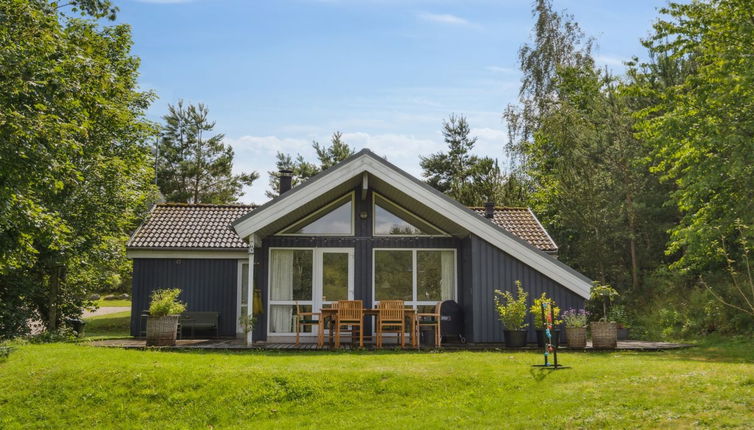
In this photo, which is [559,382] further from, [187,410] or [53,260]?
[53,260]

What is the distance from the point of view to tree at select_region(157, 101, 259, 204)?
3362 cm

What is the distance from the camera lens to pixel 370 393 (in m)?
8.14

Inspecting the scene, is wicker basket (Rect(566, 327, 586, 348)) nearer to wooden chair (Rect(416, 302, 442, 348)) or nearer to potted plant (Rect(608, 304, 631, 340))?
potted plant (Rect(608, 304, 631, 340))

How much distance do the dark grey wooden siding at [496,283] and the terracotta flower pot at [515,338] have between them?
2.70ft

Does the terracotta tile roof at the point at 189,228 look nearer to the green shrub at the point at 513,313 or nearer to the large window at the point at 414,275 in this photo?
the large window at the point at 414,275

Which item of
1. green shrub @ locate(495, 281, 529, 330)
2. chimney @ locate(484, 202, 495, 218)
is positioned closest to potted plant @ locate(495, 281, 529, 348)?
green shrub @ locate(495, 281, 529, 330)

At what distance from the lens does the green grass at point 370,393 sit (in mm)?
6891

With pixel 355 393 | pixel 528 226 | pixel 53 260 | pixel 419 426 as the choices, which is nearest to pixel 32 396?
pixel 355 393

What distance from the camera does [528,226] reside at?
1670 cm

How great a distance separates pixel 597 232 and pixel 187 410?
1451cm

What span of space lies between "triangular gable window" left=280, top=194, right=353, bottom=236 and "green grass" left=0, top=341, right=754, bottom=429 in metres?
4.23

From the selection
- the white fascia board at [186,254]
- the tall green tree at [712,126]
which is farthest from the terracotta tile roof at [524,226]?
the white fascia board at [186,254]

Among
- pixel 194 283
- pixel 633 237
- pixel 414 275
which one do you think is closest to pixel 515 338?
pixel 414 275

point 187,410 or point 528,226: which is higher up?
point 528,226
